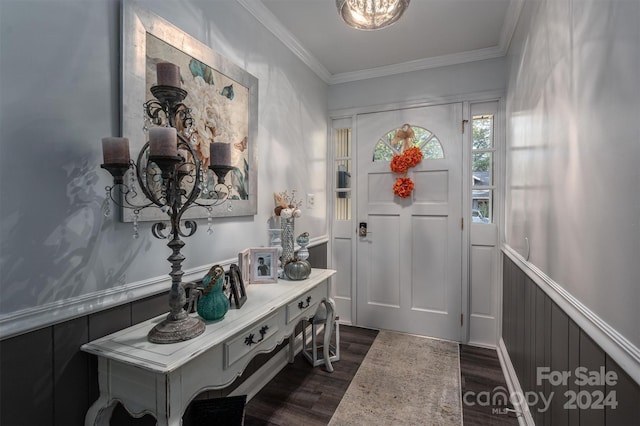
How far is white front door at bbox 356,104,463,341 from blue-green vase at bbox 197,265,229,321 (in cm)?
206

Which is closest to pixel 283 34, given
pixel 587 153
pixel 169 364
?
pixel 587 153

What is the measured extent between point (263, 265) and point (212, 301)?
1.95ft

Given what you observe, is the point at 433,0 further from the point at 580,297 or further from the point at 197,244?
the point at 197,244

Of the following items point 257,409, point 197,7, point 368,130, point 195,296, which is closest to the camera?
point 195,296

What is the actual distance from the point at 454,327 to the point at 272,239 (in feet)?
6.23

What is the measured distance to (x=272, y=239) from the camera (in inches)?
85.2

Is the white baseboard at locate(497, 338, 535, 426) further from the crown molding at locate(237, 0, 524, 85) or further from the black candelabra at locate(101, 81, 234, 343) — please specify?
the crown molding at locate(237, 0, 524, 85)

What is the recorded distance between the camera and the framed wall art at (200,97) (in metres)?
1.25

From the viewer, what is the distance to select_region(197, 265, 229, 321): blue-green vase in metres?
1.28

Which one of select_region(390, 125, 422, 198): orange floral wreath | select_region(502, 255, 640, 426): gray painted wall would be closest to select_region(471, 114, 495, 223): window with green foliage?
select_region(390, 125, 422, 198): orange floral wreath

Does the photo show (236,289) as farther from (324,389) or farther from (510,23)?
(510,23)

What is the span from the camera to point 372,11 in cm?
154

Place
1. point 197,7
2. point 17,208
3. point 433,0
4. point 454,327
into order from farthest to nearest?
1. point 454,327
2. point 433,0
3. point 197,7
4. point 17,208

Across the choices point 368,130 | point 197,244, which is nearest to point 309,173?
point 368,130
